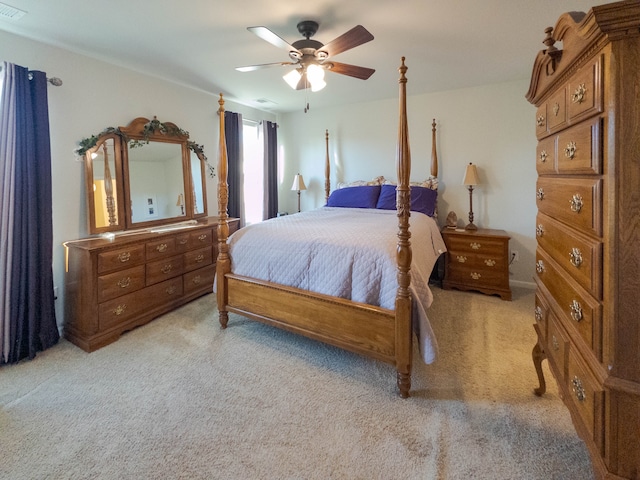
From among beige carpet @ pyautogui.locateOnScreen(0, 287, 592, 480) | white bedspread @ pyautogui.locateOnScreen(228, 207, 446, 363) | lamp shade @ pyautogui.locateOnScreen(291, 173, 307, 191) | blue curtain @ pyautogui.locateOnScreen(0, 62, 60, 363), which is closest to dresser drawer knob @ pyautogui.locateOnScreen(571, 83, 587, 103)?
white bedspread @ pyautogui.locateOnScreen(228, 207, 446, 363)

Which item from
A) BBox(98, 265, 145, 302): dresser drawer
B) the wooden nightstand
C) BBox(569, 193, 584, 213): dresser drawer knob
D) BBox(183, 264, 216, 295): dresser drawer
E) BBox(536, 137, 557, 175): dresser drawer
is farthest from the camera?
the wooden nightstand

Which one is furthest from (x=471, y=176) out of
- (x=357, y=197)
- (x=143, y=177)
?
(x=143, y=177)

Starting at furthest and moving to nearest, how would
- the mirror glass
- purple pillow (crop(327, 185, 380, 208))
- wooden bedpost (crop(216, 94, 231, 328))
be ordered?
purple pillow (crop(327, 185, 380, 208)) → the mirror glass → wooden bedpost (crop(216, 94, 231, 328))

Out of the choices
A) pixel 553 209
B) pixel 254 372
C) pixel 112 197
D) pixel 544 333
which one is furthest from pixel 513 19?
pixel 112 197

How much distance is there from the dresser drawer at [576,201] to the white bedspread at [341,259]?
841 millimetres

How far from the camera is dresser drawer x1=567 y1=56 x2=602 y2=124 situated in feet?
2.92

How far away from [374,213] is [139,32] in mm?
2549

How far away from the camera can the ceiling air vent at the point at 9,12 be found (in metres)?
1.98

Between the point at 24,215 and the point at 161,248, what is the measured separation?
0.96m

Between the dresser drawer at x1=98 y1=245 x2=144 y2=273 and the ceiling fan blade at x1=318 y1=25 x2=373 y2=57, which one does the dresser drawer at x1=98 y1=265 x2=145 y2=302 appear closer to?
the dresser drawer at x1=98 y1=245 x2=144 y2=273

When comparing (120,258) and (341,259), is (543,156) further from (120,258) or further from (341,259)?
(120,258)

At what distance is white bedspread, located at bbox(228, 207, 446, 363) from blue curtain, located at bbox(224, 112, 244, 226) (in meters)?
1.55

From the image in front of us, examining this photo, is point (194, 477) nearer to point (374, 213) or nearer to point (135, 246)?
point (135, 246)

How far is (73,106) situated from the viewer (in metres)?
2.62
